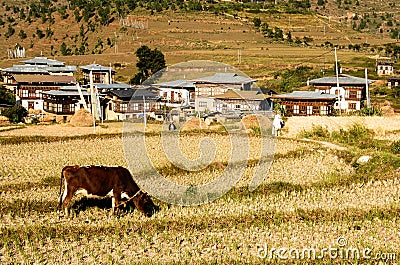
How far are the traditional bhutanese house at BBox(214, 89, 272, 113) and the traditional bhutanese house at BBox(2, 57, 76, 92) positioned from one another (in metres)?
20.7

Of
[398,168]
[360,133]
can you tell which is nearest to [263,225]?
[398,168]

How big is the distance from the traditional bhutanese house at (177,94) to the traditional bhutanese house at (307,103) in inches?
288

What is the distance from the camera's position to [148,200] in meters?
11.9

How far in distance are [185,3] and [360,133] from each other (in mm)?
72758

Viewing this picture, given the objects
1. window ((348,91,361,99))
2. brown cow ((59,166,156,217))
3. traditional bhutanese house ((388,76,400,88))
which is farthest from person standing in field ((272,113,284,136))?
traditional bhutanese house ((388,76,400,88))

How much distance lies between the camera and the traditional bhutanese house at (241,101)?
35.4 meters

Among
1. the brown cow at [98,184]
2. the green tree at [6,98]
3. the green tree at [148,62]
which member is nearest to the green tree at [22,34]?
the green tree at [148,62]

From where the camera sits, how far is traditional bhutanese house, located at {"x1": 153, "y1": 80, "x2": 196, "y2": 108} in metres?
41.3

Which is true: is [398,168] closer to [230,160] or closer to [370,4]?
[230,160]

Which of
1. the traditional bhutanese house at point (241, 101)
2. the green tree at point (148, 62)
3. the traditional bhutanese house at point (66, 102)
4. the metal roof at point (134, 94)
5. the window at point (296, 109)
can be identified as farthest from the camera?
the green tree at point (148, 62)

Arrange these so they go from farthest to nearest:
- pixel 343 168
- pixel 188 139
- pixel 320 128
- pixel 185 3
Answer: pixel 185 3 → pixel 320 128 → pixel 188 139 → pixel 343 168

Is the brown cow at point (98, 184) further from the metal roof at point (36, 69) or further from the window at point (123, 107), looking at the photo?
the metal roof at point (36, 69)

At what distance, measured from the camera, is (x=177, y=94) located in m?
42.4

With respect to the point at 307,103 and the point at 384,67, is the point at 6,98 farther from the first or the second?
the point at 384,67
